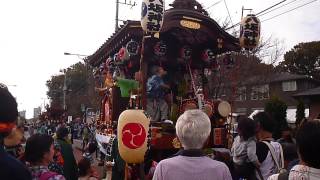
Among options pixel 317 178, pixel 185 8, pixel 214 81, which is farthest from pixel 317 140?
pixel 214 81

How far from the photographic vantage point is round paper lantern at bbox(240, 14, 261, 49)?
11.0 m

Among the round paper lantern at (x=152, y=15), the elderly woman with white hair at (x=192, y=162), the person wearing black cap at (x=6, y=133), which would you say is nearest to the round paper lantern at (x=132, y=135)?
the round paper lantern at (x=152, y=15)

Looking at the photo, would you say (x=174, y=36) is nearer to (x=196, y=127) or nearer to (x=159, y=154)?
(x=159, y=154)

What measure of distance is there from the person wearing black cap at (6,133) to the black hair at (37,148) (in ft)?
→ 4.28

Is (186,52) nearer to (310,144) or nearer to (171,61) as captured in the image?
(171,61)

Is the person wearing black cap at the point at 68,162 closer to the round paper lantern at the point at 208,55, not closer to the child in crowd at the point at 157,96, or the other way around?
the child in crowd at the point at 157,96

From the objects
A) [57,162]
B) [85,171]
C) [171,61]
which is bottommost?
[85,171]

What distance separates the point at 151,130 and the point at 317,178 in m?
6.60

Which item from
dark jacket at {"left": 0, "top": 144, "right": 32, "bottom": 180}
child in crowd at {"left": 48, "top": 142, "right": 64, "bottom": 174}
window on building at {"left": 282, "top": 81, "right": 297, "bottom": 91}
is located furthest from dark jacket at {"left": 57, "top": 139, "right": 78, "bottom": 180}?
window on building at {"left": 282, "top": 81, "right": 297, "bottom": 91}

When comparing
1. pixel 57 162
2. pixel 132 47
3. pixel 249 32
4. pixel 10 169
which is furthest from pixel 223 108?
pixel 10 169

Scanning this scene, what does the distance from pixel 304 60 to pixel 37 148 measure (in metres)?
45.0

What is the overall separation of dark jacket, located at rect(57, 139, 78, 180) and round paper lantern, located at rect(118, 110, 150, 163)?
919 millimetres

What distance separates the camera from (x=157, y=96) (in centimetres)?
1055

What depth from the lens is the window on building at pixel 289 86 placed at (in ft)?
131
